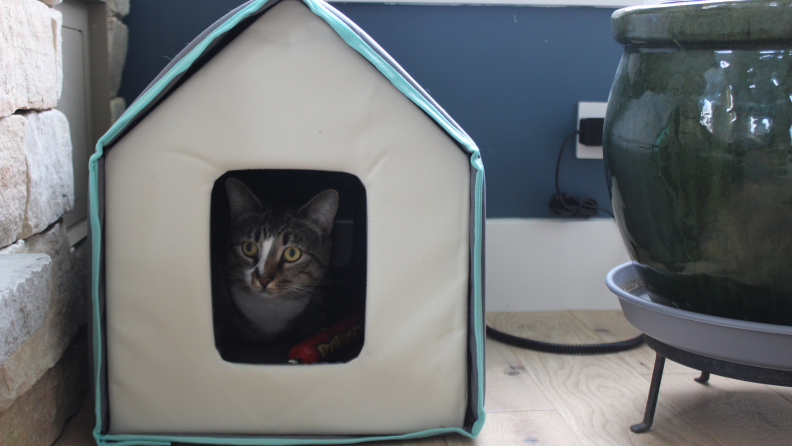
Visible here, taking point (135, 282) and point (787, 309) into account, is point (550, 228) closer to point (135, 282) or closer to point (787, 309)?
point (787, 309)

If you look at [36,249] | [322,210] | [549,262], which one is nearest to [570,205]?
[549,262]

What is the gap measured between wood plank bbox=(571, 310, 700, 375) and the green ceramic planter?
453mm

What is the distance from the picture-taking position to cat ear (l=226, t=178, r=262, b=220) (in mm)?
1200

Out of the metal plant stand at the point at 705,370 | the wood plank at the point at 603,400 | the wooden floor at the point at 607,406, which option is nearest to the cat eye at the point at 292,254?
the wooden floor at the point at 607,406

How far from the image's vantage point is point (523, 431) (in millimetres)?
1021

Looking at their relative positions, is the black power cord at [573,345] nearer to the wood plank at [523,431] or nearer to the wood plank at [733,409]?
the wood plank at [733,409]

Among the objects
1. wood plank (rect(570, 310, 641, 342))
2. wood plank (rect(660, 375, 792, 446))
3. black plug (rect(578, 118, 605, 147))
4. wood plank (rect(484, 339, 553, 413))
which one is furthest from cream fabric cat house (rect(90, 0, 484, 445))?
black plug (rect(578, 118, 605, 147))

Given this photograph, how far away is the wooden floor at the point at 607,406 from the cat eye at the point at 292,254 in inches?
17.1

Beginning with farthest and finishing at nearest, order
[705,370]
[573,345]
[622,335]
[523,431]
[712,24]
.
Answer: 1. [622,335]
2. [573,345]
3. [523,431]
4. [705,370]
5. [712,24]

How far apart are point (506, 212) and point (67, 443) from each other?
1.14 meters

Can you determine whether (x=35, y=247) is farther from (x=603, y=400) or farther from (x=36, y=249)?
(x=603, y=400)

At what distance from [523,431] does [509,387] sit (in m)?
0.17

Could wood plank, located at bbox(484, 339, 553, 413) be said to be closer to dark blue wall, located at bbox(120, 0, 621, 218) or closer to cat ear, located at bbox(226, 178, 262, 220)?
dark blue wall, located at bbox(120, 0, 621, 218)

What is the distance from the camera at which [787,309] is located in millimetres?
796
